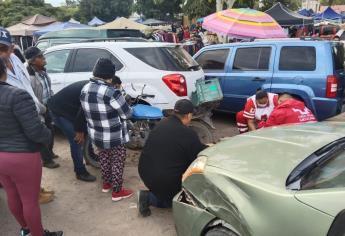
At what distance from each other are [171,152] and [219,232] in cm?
122

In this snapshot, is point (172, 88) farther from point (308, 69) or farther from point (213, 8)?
point (213, 8)

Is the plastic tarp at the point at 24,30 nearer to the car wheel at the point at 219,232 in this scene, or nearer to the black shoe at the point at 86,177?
the black shoe at the point at 86,177

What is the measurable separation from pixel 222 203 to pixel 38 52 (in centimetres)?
340

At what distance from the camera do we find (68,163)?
562 cm

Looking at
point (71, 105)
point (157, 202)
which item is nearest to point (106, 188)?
point (157, 202)

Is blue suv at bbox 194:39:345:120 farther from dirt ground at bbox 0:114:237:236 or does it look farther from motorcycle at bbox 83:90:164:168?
dirt ground at bbox 0:114:237:236

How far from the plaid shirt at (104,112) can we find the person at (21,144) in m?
1.06

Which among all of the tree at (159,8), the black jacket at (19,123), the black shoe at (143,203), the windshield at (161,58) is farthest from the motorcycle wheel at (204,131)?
the tree at (159,8)

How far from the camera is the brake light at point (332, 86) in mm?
5980

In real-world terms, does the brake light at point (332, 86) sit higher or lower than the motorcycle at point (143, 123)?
higher

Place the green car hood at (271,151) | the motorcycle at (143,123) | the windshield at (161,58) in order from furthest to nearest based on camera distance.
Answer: the windshield at (161,58) < the motorcycle at (143,123) < the green car hood at (271,151)

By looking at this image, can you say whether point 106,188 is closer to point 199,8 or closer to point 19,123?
point 19,123

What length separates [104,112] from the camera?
4098mm

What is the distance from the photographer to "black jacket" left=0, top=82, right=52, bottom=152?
284 cm
